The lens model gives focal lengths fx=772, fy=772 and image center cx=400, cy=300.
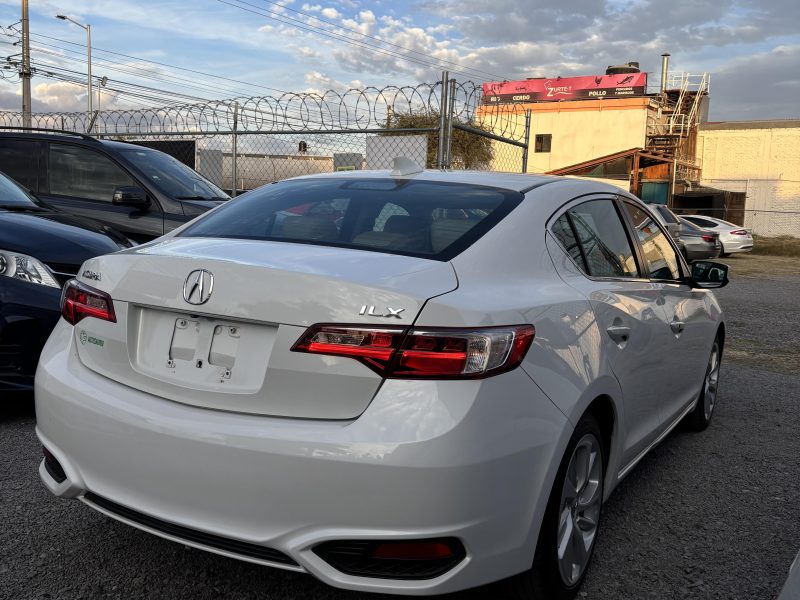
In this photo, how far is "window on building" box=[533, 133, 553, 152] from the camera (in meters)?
43.7

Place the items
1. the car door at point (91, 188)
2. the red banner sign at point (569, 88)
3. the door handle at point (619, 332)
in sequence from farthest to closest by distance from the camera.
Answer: the red banner sign at point (569, 88) < the car door at point (91, 188) < the door handle at point (619, 332)

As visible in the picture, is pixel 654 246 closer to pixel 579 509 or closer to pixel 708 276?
pixel 708 276

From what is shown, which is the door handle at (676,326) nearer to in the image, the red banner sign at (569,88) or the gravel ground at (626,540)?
the gravel ground at (626,540)

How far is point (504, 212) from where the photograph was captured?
2.83 m

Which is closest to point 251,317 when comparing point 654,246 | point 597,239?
point 597,239

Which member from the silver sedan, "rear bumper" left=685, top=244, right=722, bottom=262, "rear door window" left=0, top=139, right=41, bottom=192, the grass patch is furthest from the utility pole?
the grass patch

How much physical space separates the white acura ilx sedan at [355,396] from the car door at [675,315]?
90 centimetres

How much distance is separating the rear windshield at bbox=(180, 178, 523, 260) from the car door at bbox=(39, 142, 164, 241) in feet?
14.1

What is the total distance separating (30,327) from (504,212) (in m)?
2.82

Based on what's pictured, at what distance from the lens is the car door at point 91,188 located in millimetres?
7387

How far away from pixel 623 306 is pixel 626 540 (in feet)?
3.30

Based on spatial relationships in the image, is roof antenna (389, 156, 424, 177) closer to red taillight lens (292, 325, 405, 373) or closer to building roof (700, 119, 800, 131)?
red taillight lens (292, 325, 405, 373)

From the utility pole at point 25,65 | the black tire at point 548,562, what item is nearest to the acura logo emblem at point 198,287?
the black tire at point 548,562

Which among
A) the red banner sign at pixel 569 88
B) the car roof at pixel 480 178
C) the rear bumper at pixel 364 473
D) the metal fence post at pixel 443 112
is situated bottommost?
the rear bumper at pixel 364 473
